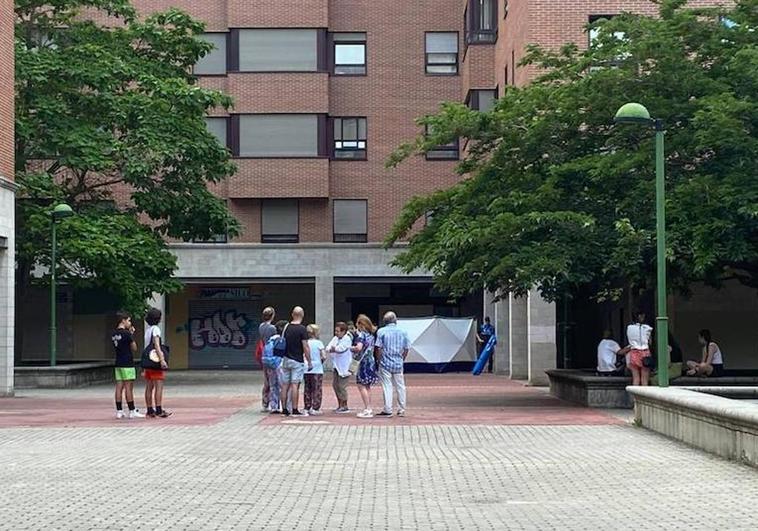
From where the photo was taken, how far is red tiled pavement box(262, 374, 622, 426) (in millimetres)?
20375

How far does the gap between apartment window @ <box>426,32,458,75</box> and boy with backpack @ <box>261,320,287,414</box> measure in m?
26.8

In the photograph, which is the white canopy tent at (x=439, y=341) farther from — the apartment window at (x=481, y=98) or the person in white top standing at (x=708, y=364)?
the person in white top standing at (x=708, y=364)

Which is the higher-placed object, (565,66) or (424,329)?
(565,66)

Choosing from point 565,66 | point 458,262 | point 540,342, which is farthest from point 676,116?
point 540,342

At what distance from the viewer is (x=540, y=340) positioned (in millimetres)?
32125

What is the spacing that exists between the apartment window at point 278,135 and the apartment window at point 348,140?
3.86ft

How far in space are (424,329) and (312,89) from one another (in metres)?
9.94

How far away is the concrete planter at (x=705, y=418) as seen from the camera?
13.4 meters

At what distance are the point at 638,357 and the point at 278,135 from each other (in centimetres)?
2610

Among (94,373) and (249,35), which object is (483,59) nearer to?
(249,35)

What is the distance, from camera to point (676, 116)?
75.8 ft

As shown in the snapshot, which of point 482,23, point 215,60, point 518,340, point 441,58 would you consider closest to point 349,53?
point 441,58

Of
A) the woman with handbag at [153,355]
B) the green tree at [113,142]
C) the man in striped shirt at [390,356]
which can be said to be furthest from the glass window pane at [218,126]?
the man in striped shirt at [390,356]

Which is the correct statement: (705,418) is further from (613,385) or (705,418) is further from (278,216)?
(278,216)
